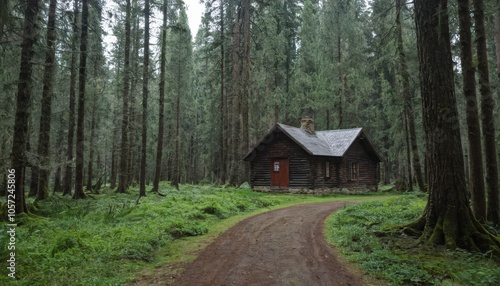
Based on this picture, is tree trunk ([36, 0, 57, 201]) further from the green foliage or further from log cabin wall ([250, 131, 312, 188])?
log cabin wall ([250, 131, 312, 188])

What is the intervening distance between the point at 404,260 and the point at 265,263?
2879mm

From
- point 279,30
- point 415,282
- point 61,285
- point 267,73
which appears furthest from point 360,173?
point 61,285

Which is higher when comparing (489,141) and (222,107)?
(222,107)

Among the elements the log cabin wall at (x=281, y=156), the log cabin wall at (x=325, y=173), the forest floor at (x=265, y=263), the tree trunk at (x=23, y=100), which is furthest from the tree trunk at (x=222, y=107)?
the forest floor at (x=265, y=263)

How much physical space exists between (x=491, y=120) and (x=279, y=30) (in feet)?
105

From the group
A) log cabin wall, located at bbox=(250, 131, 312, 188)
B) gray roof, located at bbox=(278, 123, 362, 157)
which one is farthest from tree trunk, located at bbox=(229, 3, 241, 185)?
gray roof, located at bbox=(278, 123, 362, 157)

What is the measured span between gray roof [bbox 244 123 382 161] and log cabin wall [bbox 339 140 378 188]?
96cm

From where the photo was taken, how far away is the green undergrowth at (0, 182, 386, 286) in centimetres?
569

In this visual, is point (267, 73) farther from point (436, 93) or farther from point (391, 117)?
point (436, 93)

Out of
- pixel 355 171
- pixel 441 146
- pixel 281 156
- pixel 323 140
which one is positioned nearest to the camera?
pixel 441 146

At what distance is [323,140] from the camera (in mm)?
29641

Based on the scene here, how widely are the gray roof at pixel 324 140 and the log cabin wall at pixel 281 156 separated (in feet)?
2.52

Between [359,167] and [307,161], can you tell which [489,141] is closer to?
[307,161]

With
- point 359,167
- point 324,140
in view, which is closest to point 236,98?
point 324,140
